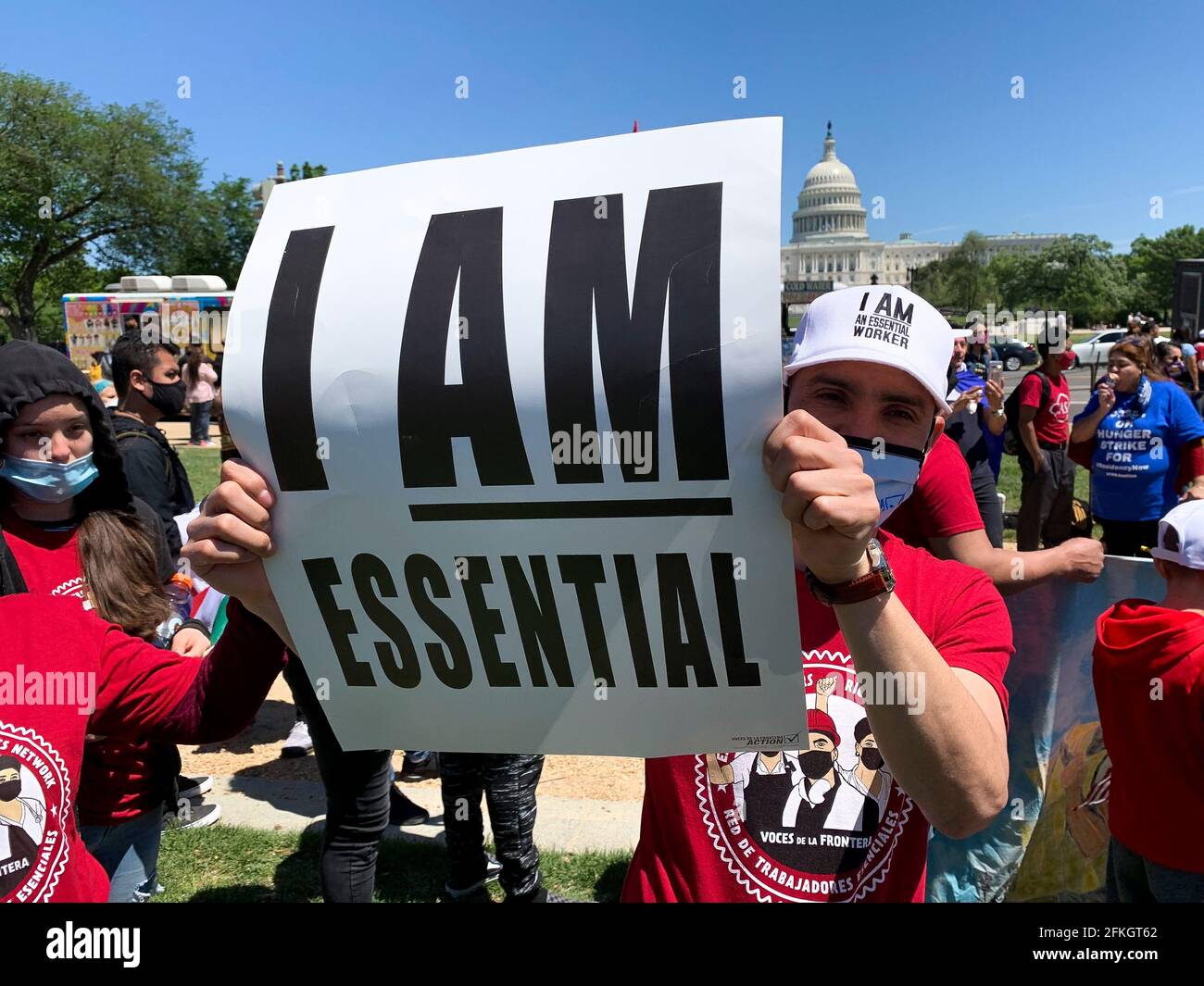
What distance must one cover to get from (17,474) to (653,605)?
2250mm

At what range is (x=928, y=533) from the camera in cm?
300

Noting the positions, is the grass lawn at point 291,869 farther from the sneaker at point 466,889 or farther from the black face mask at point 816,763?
the black face mask at point 816,763

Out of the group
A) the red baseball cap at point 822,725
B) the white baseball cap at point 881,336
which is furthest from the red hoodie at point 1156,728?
the red baseball cap at point 822,725

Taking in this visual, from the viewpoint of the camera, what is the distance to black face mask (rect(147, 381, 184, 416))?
5.30m

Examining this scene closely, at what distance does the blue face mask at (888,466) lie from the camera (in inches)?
66.6

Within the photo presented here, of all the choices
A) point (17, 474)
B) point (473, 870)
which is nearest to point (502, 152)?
point (17, 474)

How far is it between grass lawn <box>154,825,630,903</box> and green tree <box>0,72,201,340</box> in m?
37.9

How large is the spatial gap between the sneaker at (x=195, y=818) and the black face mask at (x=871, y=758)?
3.99m

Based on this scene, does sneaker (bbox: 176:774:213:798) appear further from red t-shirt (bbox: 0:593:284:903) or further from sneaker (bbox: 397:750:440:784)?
red t-shirt (bbox: 0:593:284:903)

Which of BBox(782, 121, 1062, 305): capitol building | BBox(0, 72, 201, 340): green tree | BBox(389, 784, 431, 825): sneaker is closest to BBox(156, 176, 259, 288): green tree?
BBox(0, 72, 201, 340): green tree

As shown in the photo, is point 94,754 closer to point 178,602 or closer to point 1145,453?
point 178,602

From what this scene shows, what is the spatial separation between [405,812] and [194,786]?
3.98 ft

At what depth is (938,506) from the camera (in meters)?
2.96
